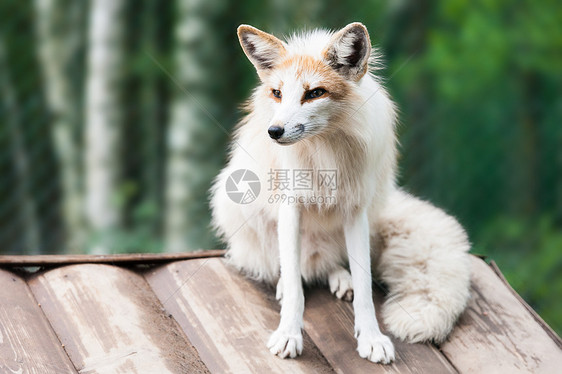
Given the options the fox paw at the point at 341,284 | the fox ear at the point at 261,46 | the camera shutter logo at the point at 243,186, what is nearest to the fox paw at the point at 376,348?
the fox paw at the point at 341,284

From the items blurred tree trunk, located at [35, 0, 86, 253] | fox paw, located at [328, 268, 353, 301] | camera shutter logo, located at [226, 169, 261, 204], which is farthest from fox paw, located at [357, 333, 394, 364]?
blurred tree trunk, located at [35, 0, 86, 253]

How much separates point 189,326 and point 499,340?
0.95 metres

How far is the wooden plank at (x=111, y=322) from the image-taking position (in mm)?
1649

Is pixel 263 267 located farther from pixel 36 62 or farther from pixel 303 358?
pixel 36 62

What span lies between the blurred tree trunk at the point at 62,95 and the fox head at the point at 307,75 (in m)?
3.95

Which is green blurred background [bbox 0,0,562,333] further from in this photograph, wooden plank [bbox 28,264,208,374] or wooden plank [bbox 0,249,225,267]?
wooden plank [bbox 28,264,208,374]

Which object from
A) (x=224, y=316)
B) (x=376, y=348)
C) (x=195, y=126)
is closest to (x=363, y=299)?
(x=376, y=348)

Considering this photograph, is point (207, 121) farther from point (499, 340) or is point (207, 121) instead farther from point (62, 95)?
point (499, 340)

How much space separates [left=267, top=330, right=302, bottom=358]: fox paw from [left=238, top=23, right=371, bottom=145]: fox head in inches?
22.4

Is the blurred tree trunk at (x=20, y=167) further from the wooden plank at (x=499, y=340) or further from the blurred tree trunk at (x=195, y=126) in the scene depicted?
the wooden plank at (x=499, y=340)

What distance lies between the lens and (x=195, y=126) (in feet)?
14.1

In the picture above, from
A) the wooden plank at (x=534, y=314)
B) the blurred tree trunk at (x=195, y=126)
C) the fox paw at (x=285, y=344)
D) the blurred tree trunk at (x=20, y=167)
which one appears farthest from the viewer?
the blurred tree trunk at (x=20, y=167)

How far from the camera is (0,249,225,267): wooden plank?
1972mm

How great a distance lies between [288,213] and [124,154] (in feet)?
12.3
